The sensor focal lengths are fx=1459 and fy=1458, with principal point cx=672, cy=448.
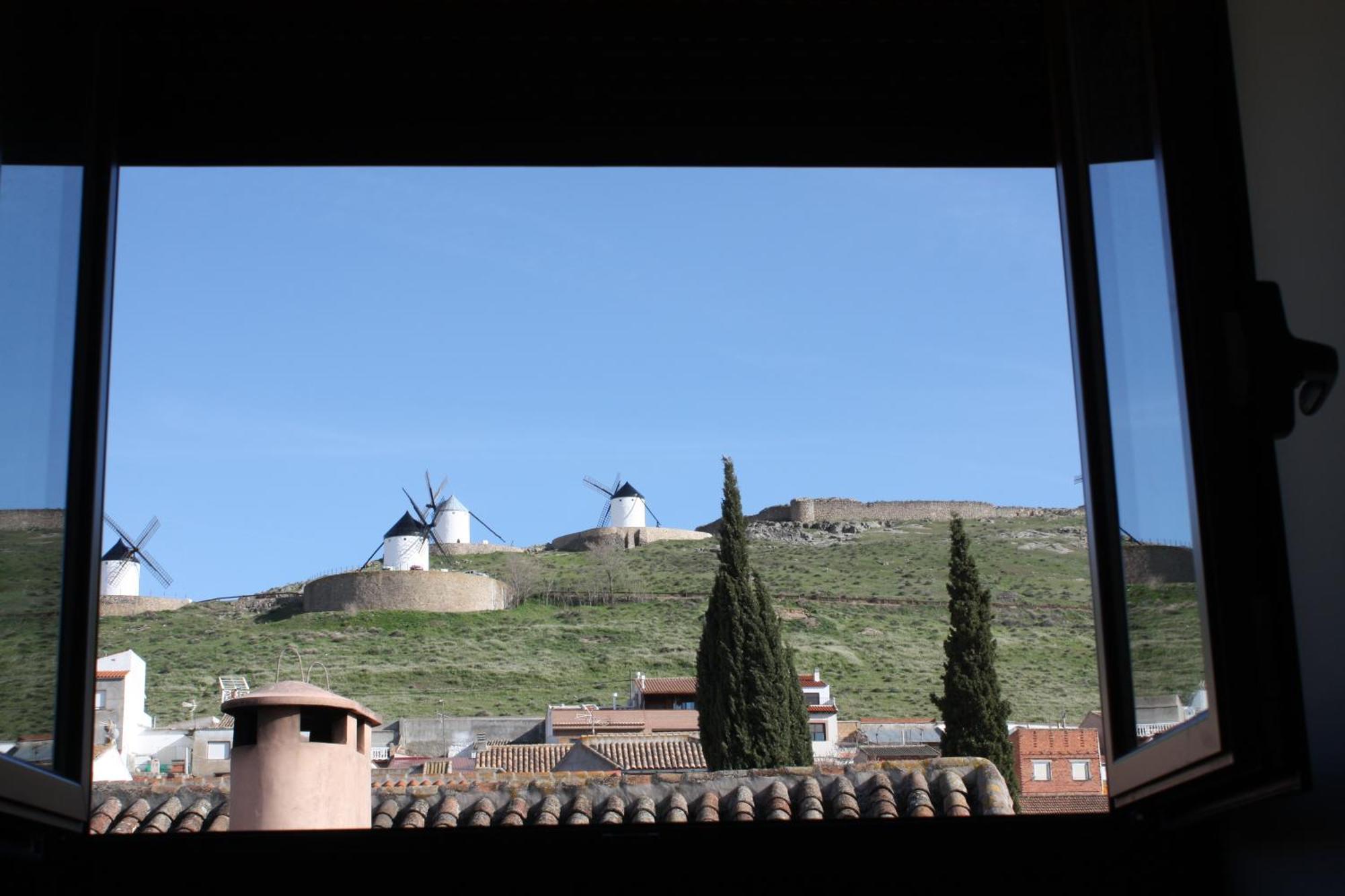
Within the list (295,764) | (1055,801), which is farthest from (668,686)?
(295,764)

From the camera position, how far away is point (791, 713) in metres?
14.3

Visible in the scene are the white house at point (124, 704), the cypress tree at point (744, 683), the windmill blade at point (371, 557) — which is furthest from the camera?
the windmill blade at point (371, 557)

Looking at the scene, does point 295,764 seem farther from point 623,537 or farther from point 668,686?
point 623,537

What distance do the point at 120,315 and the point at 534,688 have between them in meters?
26.4

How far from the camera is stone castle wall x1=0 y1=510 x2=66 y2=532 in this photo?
120 centimetres

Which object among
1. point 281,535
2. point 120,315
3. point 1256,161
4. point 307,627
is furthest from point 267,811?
point 281,535

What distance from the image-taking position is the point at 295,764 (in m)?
3.06

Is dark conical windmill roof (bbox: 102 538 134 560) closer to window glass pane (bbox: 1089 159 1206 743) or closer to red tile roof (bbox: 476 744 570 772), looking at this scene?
red tile roof (bbox: 476 744 570 772)

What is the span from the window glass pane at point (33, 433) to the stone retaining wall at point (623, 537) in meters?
39.6

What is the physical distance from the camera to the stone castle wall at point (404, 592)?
3441cm

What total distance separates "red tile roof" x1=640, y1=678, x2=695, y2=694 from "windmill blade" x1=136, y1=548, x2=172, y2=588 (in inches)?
703

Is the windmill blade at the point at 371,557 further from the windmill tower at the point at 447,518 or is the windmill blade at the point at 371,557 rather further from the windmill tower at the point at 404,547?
the windmill tower at the point at 447,518

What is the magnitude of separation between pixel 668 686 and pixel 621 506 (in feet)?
61.0

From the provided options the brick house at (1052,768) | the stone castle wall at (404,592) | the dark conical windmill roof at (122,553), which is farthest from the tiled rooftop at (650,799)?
the dark conical windmill roof at (122,553)
